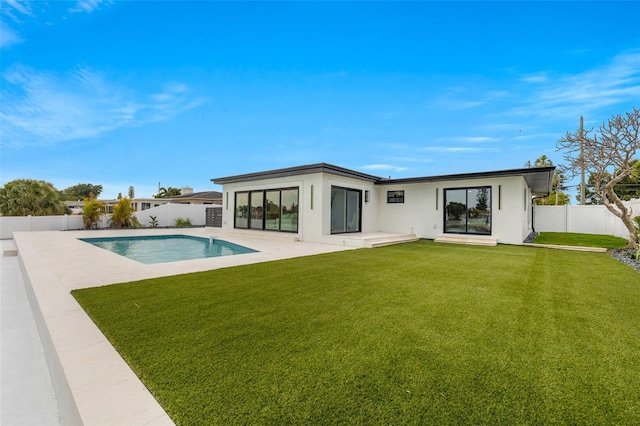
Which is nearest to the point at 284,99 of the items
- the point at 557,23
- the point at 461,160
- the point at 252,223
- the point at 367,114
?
the point at 367,114

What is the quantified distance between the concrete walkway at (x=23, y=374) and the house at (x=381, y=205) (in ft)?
26.7

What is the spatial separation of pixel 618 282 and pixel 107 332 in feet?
25.4

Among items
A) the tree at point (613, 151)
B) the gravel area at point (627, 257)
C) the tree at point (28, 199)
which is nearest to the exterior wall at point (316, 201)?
the tree at point (613, 151)

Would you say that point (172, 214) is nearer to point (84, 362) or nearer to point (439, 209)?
point (439, 209)

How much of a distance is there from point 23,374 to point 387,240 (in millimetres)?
9883

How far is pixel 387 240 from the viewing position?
11.0m

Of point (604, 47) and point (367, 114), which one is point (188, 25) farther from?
point (604, 47)

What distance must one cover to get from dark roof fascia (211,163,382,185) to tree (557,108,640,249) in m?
7.28

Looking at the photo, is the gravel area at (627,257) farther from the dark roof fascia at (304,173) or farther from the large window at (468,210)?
the dark roof fascia at (304,173)

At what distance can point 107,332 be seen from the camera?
2811 mm

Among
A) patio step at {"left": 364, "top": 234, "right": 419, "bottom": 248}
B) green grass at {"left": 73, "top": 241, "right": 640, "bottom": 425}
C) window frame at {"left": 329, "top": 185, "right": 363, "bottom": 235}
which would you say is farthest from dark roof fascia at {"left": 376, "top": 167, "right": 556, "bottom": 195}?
green grass at {"left": 73, "top": 241, "right": 640, "bottom": 425}

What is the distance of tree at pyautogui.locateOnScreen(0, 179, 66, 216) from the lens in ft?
55.7

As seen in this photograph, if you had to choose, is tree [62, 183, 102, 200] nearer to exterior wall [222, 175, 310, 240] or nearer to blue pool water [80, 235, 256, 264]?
blue pool water [80, 235, 256, 264]

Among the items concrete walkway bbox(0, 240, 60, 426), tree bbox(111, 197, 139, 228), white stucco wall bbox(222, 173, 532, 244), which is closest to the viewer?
concrete walkway bbox(0, 240, 60, 426)
